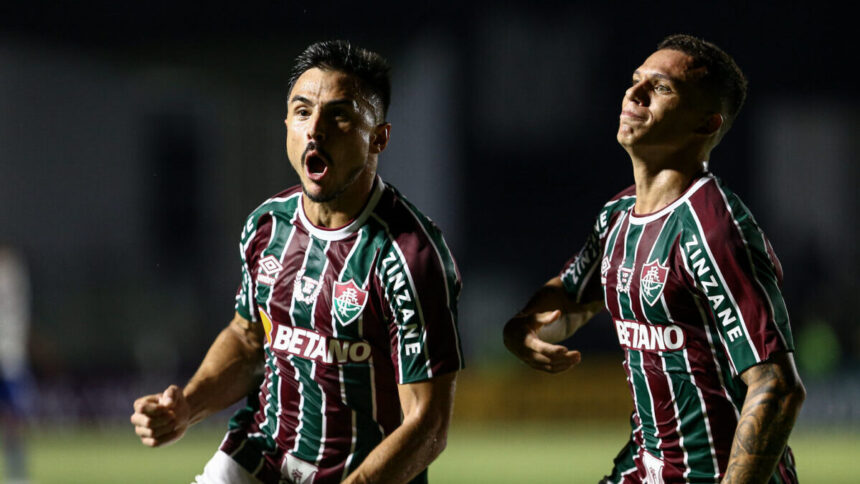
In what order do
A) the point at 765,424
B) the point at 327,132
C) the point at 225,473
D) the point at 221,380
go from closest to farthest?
the point at 765,424 → the point at 327,132 → the point at 225,473 → the point at 221,380

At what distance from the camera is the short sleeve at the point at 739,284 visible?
334 centimetres

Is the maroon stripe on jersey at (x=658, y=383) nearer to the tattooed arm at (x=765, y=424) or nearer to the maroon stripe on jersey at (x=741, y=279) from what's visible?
the maroon stripe on jersey at (x=741, y=279)

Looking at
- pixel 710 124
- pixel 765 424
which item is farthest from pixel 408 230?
pixel 765 424

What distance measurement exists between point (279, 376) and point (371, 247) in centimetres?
60

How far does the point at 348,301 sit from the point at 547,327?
2.49 feet

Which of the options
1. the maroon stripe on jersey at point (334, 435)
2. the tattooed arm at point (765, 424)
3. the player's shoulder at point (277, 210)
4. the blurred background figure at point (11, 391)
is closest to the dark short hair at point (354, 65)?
the player's shoulder at point (277, 210)

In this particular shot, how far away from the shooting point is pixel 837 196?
1973cm

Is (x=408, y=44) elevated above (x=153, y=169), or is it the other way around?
(x=408, y=44)

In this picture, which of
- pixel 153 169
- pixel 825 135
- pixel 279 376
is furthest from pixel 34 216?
pixel 279 376

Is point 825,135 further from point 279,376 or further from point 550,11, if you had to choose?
point 279,376

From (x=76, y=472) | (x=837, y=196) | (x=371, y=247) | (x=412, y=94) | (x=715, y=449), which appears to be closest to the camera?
(x=715, y=449)

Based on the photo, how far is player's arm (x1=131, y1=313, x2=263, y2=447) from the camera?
4070mm

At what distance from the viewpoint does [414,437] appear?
145 inches

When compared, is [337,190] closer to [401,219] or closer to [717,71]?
[401,219]
